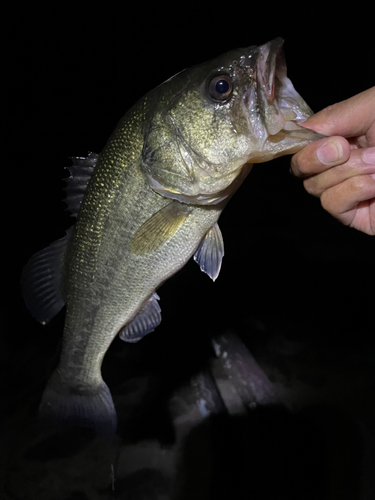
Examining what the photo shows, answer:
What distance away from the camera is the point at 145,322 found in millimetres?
1283

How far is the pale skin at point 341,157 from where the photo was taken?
1016mm

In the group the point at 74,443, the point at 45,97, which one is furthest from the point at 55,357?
the point at 45,97

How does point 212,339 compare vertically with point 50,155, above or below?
below

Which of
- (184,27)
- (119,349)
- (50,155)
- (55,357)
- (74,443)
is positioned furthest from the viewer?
(184,27)

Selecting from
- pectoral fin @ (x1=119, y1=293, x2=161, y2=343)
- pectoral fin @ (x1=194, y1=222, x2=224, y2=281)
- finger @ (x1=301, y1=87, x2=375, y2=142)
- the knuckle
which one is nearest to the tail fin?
pectoral fin @ (x1=119, y1=293, x2=161, y2=343)

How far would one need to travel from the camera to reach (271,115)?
34.5 inches

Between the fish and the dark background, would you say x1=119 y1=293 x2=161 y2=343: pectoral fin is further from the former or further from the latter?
the dark background

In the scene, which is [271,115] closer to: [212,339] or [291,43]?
[212,339]

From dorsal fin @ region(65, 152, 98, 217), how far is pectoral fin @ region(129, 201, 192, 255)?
0.28 meters

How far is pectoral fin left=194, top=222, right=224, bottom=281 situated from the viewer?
3.89 ft

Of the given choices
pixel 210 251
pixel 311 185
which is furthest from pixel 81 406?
pixel 311 185

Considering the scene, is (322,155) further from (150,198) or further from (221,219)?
(221,219)

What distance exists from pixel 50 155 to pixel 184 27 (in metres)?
2.54

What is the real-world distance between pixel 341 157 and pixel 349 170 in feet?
0.38
